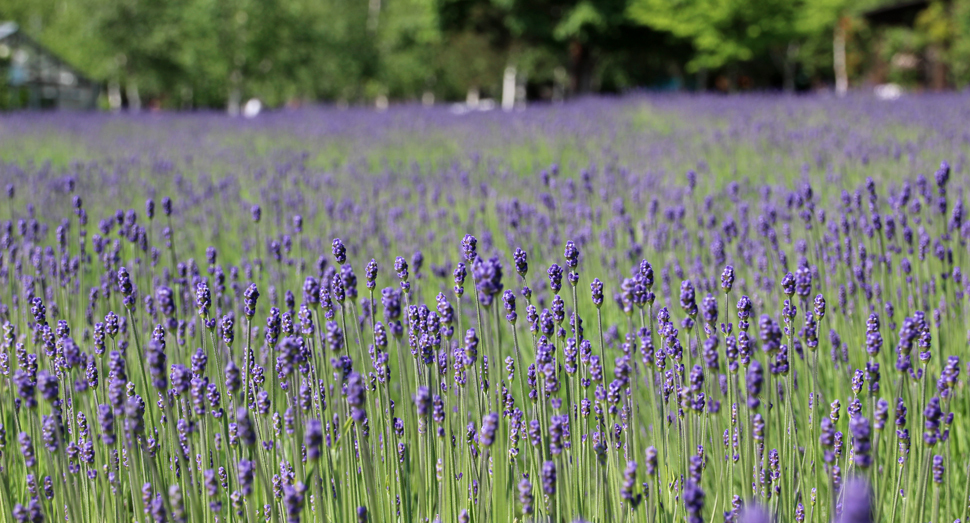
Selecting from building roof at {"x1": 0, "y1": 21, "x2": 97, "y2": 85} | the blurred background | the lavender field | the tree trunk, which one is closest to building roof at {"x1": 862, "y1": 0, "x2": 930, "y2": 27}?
the blurred background

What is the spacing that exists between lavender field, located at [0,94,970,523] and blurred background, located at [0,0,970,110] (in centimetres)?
1311

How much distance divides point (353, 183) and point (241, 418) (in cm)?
493

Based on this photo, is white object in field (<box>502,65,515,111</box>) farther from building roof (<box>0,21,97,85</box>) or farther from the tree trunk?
building roof (<box>0,21,97,85</box>)

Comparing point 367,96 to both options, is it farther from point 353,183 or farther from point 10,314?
point 10,314

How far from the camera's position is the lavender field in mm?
1299

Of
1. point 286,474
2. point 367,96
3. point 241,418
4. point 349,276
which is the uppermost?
point 367,96

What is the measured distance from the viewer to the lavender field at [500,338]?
1299mm

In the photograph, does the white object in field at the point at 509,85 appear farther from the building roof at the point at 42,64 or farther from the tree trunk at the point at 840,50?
the building roof at the point at 42,64

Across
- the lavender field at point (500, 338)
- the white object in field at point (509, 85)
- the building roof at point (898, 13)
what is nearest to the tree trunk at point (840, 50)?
the building roof at point (898, 13)

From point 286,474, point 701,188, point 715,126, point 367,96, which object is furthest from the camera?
point 367,96

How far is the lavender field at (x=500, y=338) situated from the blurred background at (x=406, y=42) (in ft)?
43.0

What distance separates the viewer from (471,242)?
62.9 inches

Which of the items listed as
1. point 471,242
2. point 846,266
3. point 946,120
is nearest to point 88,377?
point 471,242

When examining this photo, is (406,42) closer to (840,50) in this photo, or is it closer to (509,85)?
(509,85)
